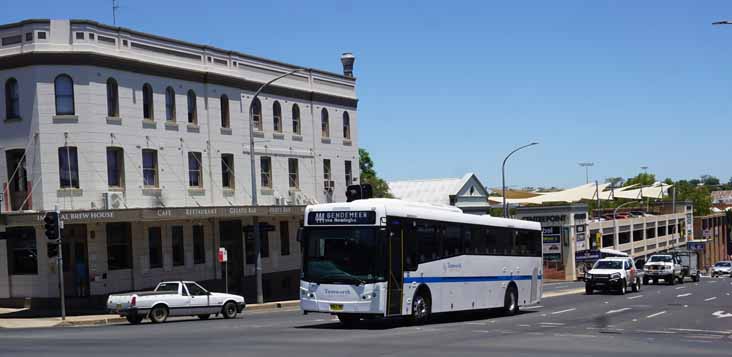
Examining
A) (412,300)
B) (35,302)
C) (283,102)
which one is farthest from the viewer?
(283,102)

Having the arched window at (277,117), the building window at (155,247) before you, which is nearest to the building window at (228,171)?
the arched window at (277,117)

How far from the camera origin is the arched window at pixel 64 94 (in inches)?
1507

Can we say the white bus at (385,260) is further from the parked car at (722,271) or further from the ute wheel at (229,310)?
the parked car at (722,271)

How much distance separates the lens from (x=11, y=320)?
33.7m

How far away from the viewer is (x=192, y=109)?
44.8 metres

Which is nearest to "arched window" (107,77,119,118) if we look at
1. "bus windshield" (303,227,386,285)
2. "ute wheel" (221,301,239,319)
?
"ute wheel" (221,301,239,319)

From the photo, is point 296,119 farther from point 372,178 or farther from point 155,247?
point 372,178

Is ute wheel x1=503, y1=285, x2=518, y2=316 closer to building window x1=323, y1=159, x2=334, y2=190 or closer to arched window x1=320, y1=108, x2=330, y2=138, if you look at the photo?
building window x1=323, y1=159, x2=334, y2=190

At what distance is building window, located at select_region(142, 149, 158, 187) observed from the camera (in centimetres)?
4169

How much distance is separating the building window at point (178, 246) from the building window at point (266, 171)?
7.17 meters

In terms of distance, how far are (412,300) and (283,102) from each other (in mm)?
27801

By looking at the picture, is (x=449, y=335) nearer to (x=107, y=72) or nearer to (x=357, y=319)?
(x=357, y=319)

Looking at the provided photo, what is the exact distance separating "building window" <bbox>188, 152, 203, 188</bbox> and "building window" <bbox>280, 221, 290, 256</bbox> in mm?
7548

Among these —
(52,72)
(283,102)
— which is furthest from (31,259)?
(283,102)
